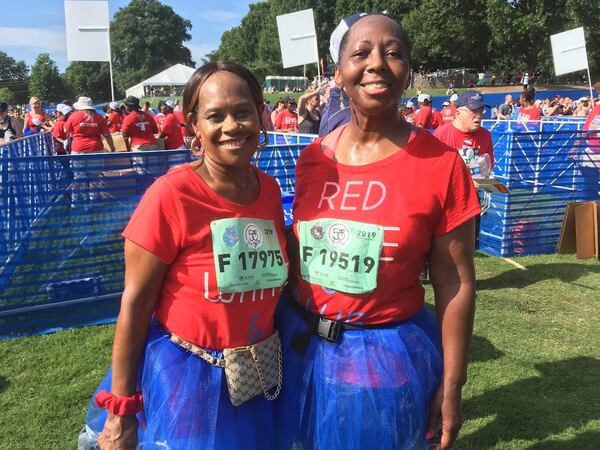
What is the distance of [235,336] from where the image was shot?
1748 millimetres

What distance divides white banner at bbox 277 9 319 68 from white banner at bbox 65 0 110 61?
3.11 m

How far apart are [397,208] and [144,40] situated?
10880 centimetres

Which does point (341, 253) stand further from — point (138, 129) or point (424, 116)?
point (424, 116)

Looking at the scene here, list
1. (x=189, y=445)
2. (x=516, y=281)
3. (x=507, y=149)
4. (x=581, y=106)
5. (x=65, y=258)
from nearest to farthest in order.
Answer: (x=189, y=445)
(x=65, y=258)
(x=516, y=281)
(x=507, y=149)
(x=581, y=106)

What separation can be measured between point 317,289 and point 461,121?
14.4ft

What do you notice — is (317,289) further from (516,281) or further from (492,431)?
(516,281)

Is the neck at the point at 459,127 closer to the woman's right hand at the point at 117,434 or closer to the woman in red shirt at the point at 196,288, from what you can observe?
the woman in red shirt at the point at 196,288

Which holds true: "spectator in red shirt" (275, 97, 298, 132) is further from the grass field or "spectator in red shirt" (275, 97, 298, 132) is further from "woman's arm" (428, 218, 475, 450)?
"woman's arm" (428, 218, 475, 450)

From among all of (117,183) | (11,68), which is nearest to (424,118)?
(117,183)

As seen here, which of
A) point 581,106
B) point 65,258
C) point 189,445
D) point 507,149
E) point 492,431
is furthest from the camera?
point 581,106

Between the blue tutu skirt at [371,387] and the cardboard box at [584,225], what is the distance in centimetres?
596

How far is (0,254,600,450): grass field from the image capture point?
331cm

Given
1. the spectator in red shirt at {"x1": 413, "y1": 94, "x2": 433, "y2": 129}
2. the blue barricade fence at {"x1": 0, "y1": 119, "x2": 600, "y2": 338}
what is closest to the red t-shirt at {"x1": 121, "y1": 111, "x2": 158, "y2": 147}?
the blue barricade fence at {"x1": 0, "y1": 119, "x2": 600, "y2": 338}

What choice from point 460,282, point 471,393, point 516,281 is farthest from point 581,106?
point 460,282
